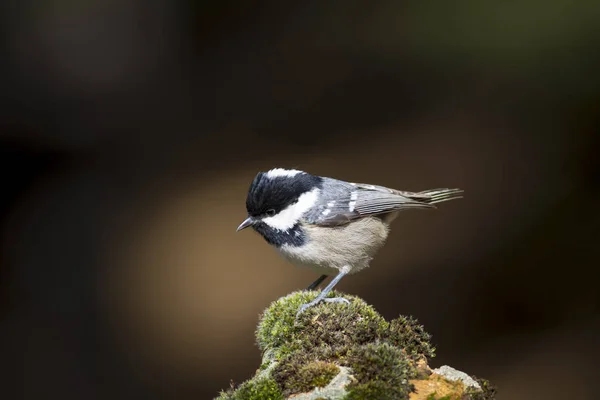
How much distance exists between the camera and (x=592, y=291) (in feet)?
18.4

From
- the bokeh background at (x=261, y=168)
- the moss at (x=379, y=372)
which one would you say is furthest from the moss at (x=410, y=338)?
the bokeh background at (x=261, y=168)

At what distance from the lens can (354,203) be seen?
3.56 metres

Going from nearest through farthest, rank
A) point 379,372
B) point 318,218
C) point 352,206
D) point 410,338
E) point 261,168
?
point 379,372 < point 410,338 < point 318,218 < point 352,206 < point 261,168

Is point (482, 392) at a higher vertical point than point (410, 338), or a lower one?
lower

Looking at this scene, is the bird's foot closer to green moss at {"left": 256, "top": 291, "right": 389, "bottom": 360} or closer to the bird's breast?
green moss at {"left": 256, "top": 291, "right": 389, "bottom": 360}

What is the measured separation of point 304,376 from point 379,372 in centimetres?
31

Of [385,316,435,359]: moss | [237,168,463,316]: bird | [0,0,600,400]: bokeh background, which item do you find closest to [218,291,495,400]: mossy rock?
[385,316,435,359]: moss

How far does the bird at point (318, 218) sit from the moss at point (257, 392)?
Answer: 1.82ft

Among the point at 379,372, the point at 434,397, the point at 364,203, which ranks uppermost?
the point at 364,203

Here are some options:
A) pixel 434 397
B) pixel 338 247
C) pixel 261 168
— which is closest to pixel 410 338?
pixel 434 397

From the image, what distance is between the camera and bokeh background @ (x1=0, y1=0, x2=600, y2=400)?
18.3 ft

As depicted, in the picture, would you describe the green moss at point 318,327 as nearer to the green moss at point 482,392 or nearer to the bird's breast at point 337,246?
the bird's breast at point 337,246

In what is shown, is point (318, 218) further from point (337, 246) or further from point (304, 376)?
point (304, 376)

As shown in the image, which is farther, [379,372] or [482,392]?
[482,392]
